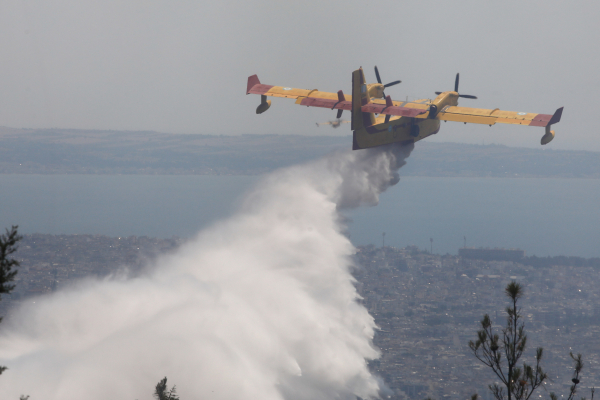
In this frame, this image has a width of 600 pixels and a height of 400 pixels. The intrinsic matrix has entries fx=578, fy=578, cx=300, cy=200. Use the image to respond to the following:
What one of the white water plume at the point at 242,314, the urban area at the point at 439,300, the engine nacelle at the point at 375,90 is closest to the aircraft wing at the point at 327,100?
the engine nacelle at the point at 375,90

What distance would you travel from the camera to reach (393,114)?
129ft

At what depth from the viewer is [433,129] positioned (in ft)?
144

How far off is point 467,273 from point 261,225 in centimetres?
14346

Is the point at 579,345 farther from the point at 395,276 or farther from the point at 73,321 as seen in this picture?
the point at 73,321

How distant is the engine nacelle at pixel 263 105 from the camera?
4468cm

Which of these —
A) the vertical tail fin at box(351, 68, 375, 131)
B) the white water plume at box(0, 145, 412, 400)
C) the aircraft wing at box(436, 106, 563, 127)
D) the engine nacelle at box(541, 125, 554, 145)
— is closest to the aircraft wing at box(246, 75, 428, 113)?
the vertical tail fin at box(351, 68, 375, 131)

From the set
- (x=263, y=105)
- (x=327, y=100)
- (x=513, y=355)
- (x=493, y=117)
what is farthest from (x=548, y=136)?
(x=513, y=355)

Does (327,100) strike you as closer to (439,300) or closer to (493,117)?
(493,117)

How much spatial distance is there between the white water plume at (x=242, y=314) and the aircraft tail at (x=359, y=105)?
154 inches

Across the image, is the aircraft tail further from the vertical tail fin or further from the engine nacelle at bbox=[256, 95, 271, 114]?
the engine nacelle at bbox=[256, 95, 271, 114]

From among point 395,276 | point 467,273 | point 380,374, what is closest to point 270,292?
point 380,374

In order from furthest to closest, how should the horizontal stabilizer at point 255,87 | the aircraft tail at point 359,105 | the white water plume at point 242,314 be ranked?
1. the horizontal stabilizer at point 255,87
2. the aircraft tail at point 359,105
3. the white water plume at point 242,314

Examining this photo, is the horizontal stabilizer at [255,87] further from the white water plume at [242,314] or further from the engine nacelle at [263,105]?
the white water plume at [242,314]

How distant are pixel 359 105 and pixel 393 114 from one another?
2544mm
